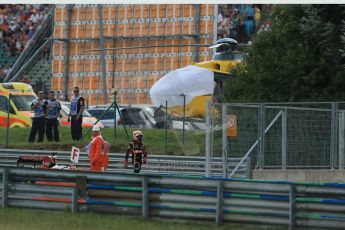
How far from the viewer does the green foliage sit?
2919 cm

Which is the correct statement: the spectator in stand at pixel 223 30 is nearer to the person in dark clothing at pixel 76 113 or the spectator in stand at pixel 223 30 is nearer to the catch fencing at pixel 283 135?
the person in dark clothing at pixel 76 113

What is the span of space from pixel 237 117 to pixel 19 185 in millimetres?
6302

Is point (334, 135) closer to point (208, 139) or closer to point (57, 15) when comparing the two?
point (208, 139)

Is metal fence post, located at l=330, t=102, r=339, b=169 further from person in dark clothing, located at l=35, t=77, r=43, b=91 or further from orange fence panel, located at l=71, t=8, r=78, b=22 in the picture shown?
orange fence panel, located at l=71, t=8, r=78, b=22

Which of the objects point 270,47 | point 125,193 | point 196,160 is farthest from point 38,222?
point 270,47

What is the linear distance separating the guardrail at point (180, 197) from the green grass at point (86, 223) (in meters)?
0.14

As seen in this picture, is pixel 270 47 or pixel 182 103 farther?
pixel 270 47

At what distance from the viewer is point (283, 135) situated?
22328 mm

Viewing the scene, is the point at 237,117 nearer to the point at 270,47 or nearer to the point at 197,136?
the point at 197,136

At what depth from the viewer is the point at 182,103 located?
90.2ft

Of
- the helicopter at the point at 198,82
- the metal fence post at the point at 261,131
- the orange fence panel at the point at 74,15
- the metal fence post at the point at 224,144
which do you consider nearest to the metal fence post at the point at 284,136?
the metal fence post at the point at 261,131

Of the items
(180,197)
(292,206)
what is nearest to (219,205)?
(180,197)

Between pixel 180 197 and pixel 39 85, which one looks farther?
pixel 39 85

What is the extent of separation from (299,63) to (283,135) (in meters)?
7.86
